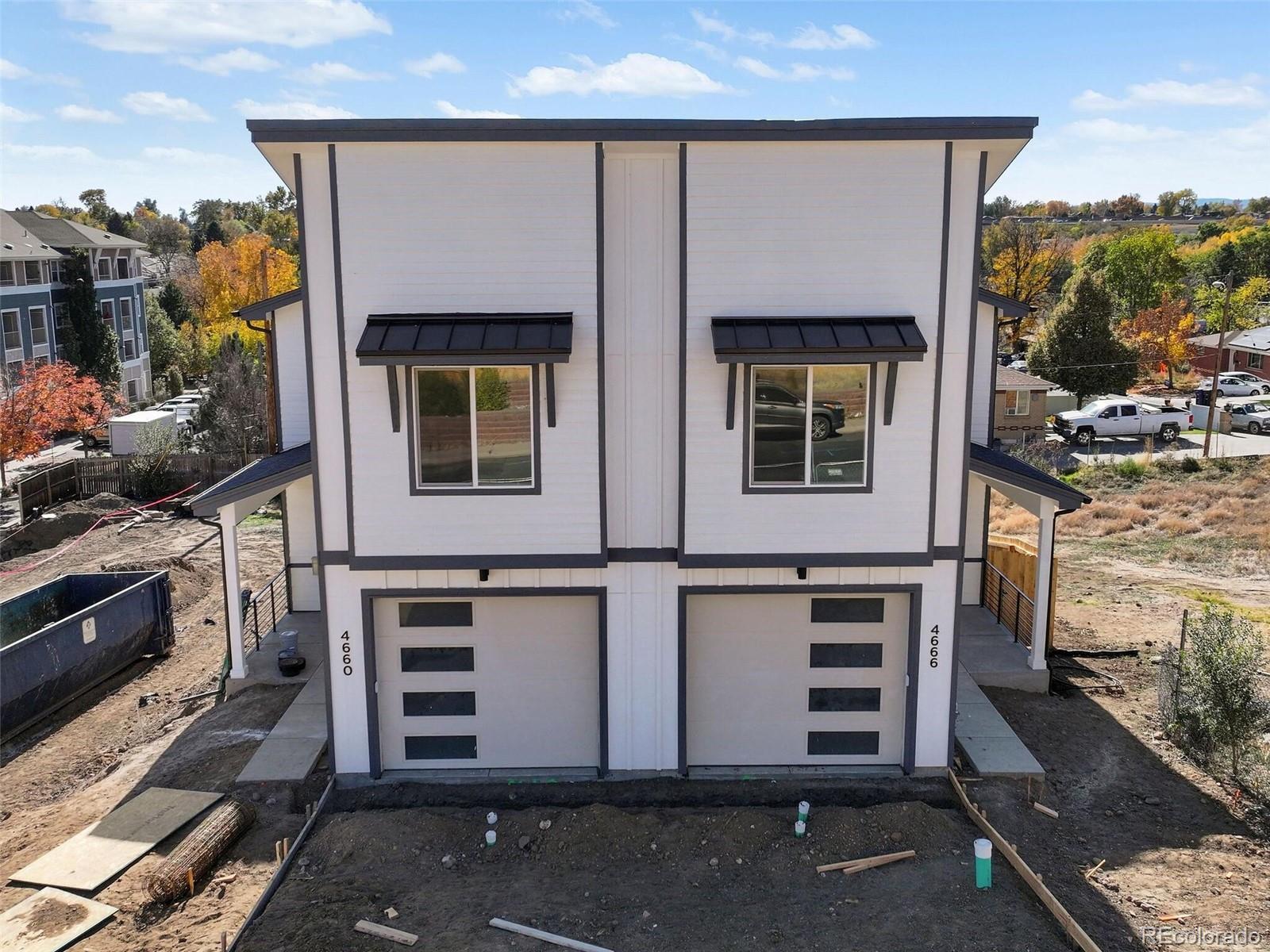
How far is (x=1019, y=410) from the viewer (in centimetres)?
3769

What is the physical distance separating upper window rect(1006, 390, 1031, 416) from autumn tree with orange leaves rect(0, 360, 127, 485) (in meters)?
34.9

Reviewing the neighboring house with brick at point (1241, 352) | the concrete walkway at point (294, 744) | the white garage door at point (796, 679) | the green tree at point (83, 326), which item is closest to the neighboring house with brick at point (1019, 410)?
the neighboring house with brick at point (1241, 352)

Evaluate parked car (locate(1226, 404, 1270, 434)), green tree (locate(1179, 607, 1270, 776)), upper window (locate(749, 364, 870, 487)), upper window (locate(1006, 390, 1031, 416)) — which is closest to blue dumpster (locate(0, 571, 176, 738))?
upper window (locate(749, 364, 870, 487))

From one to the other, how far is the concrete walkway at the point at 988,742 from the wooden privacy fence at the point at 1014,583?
228 cm

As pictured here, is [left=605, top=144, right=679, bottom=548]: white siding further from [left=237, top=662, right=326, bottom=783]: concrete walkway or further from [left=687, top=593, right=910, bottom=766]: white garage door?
[left=237, top=662, right=326, bottom=783]: concrete walkway

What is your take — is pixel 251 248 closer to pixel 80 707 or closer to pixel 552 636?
pixel 80 707

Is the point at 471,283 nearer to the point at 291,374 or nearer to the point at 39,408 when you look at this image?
the point at 291,374

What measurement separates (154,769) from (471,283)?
24.9ft

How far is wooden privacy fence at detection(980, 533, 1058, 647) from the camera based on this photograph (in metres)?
14.8

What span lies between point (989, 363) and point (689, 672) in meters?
7.77

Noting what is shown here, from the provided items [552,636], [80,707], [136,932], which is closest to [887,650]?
[552,636]

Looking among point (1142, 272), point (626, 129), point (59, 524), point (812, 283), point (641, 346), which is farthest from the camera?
point (1142, 272)

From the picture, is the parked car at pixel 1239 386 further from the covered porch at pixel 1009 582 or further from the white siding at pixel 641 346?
the white siding at pixel 641 346

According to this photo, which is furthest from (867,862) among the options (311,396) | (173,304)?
(173,304)
